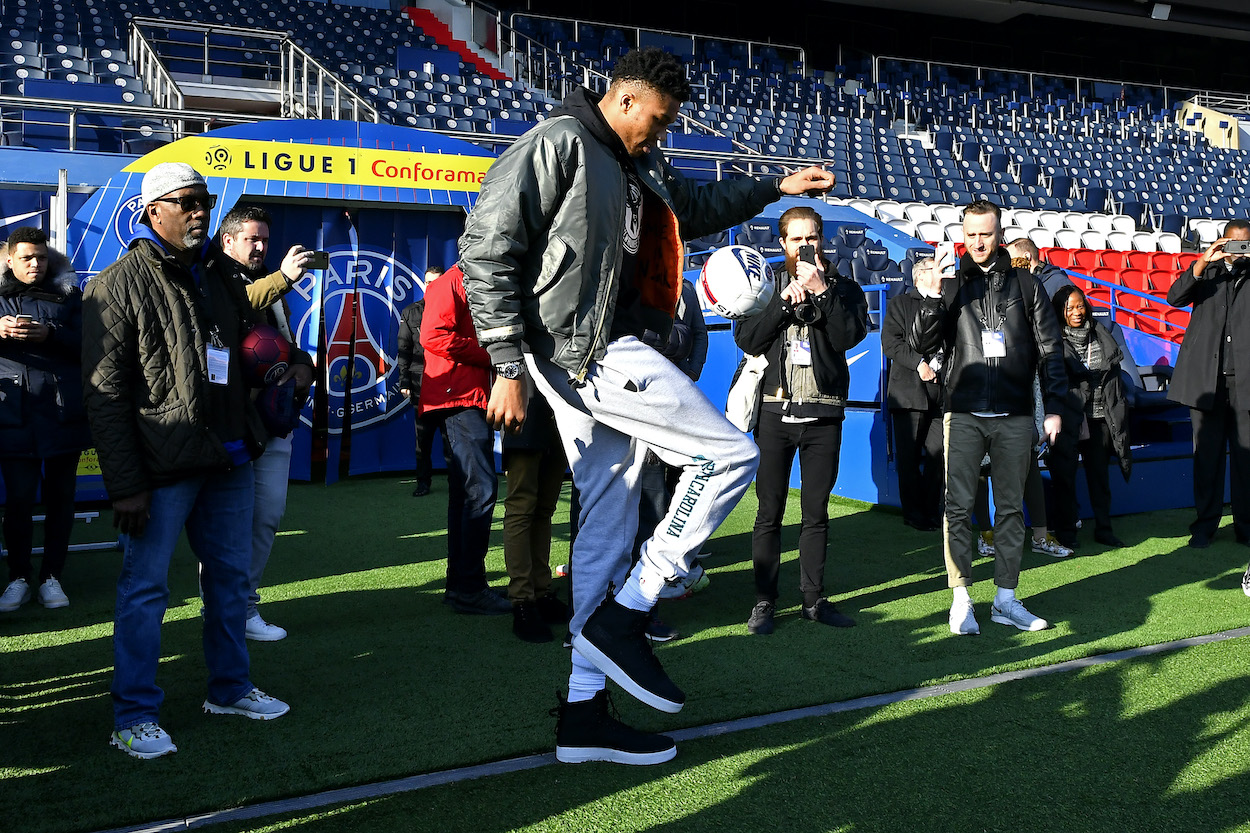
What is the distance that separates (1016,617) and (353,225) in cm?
649

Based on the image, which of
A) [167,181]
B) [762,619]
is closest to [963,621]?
[762,619]

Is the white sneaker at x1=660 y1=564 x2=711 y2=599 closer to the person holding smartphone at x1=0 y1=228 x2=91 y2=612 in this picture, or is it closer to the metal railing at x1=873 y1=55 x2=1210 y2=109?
the person holding smartphone at x1=0 y1=228 x2=91 y2=612

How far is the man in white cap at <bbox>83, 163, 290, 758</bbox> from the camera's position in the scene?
9.09 ft

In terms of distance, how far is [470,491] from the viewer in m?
4.44

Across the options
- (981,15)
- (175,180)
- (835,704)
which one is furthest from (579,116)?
(981,15)

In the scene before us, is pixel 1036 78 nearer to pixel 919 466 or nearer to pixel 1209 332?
pixel 1209 332

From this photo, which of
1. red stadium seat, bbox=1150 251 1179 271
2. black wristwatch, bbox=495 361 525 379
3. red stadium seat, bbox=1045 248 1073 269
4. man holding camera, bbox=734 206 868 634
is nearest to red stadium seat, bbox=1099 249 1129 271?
red stadium seat, bbox=1150 251 1179 271

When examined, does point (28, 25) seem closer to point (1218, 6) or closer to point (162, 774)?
point (162, 774)

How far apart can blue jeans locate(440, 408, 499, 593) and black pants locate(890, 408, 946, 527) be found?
10.3 ft

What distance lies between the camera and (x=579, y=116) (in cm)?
263

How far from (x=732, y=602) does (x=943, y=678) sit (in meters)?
1.35

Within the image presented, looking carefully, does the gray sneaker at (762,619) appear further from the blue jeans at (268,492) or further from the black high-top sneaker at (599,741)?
the blue jeans at (268,492)

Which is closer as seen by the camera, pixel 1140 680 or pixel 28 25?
pixel 1140 680

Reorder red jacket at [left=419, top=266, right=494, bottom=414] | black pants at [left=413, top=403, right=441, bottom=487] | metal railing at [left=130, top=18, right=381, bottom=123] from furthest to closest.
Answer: metal railing at [left=130, top=18, right=381, bottom=123] → black pants at [left=413, top=403, right=441, bottom=487] → red jacket at [left=419, top=266, right=494, bottom=414]
